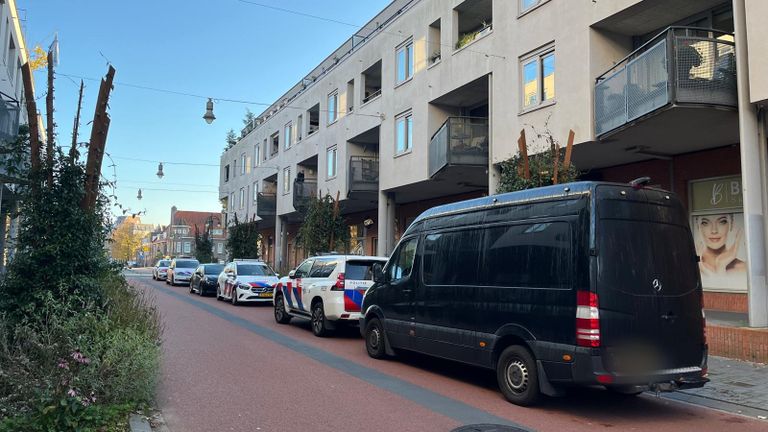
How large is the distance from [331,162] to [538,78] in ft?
48.6

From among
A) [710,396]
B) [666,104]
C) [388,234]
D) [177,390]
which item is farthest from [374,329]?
[388,234]

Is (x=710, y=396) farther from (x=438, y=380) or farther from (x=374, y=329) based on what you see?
Answer: (x=374, y=329)

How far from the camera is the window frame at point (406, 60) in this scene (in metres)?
21.2

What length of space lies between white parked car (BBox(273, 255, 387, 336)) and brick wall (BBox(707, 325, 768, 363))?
20.1 feet

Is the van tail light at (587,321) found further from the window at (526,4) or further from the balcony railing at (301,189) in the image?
the balcony railing at (301,189)

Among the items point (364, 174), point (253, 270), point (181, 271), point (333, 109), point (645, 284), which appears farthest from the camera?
point (181, 271)

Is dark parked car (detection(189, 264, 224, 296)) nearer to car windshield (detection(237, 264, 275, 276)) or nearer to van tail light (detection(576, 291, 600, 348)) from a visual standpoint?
car windshield (detection(237, 264, 275, 276))

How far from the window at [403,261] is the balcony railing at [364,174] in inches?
544

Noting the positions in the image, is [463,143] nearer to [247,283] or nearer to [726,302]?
[726,302]

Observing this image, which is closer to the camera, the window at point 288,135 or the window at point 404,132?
the window at point 404,132

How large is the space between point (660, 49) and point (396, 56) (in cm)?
1283

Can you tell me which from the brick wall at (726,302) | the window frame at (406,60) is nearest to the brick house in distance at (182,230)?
the window frame at (406,60)

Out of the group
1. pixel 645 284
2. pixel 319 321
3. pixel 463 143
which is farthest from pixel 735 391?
pixel 463 143

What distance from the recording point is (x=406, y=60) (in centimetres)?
2170
